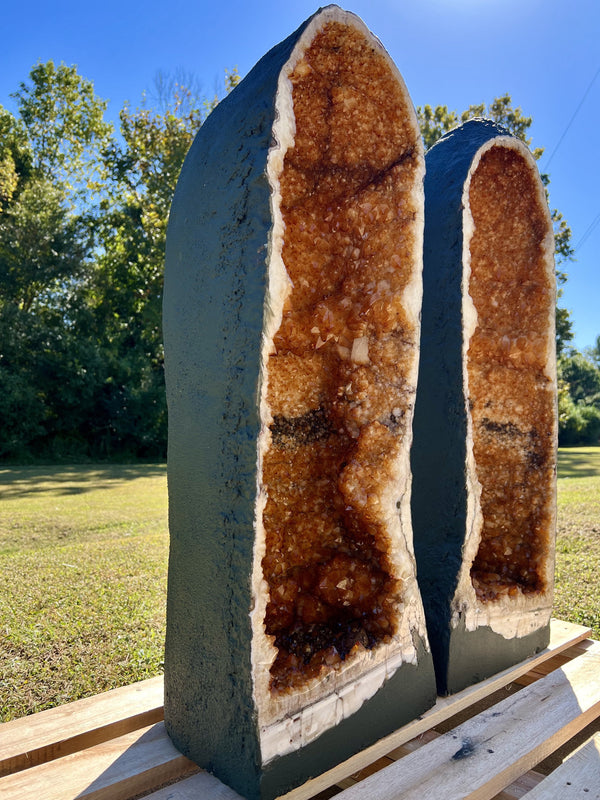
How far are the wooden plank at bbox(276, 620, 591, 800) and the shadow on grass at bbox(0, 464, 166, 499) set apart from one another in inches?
286

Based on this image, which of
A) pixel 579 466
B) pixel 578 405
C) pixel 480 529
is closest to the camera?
pixel 480 529

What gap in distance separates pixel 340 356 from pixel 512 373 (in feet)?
3.39

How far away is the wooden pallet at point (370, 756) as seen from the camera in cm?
171

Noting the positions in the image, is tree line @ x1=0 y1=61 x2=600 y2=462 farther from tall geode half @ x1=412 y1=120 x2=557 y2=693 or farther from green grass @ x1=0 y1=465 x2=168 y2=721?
tall geode half @ x1=412 y1=120 x2=557 y2=693

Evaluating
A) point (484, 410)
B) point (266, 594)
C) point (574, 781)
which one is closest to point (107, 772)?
point (266, 594)

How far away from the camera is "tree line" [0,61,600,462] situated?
15.1 meters

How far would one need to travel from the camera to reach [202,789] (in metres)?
1.70

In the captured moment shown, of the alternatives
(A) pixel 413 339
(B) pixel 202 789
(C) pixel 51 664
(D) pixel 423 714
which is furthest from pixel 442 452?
(C) pixel 51 664

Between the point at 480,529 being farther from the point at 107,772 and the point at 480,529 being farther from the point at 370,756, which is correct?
the point at 107,772

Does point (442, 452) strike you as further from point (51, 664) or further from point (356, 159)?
point (51, 664)

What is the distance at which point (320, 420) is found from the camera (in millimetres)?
2010

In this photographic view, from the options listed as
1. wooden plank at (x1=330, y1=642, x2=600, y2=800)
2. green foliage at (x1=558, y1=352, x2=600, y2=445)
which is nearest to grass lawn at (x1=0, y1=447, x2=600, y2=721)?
wooden plank at (x1=330, y1=642, x2=600, y2=800)

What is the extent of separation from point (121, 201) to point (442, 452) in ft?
59.3

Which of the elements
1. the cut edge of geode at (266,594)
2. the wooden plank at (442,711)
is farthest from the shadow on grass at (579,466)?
the cut edge of geode at (266,594)
